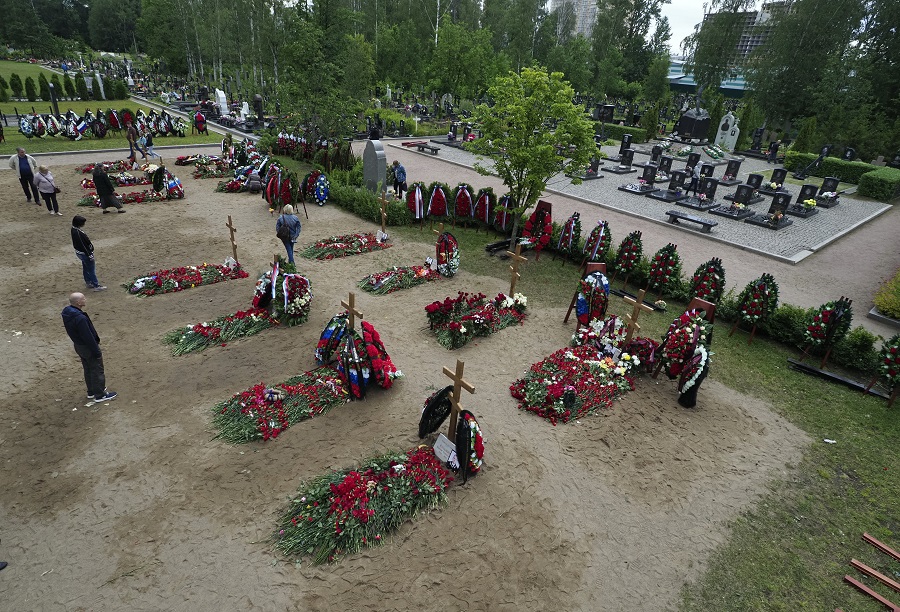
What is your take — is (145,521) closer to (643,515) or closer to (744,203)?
(643,515)

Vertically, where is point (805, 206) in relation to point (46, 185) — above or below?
above

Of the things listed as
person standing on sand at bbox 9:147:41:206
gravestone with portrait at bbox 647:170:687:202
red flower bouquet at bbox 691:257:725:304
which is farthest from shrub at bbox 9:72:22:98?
red flower bouquet at bbox 691:257:725:304

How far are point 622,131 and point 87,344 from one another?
141 ft

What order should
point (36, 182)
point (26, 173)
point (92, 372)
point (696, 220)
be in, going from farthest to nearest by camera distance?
point (696, 220), point (26, 173), point (36, 182), point (92, 372)

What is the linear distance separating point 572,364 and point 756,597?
4627 mm

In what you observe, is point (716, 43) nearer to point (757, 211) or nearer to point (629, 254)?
point (757, 211)

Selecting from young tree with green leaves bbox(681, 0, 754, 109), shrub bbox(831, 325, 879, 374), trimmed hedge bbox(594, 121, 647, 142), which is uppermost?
young tree with green leaves bbox(681, 0, 754, 109)

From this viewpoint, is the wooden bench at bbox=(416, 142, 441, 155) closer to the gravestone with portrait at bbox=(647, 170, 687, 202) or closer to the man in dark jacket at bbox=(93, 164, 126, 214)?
the gravestone with portrait at bbox=(647, 170, 687, 202)

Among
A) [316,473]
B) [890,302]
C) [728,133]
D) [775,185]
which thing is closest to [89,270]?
[316,473]

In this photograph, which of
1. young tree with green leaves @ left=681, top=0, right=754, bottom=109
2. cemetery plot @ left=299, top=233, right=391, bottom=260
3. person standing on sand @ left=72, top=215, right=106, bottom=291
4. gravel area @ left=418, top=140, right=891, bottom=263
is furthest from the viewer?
young tree with green leaves @ left=681, top=0, right=754, bottom=109

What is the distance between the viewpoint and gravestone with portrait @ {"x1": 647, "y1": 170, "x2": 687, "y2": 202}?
23.1m

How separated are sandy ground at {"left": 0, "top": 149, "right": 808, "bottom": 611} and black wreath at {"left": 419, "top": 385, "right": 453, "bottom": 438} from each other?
1.00ft

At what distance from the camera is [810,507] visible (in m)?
6.90

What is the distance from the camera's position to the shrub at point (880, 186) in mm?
26406
